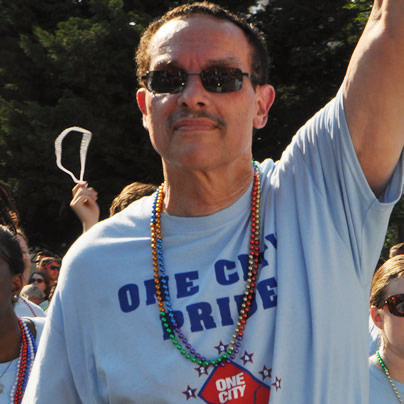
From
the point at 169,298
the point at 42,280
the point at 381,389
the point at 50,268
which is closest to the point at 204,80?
the point at 169,298

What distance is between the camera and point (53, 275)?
10164 millimetres

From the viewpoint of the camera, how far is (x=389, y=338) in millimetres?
3701

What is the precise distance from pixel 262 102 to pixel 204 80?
0.26m

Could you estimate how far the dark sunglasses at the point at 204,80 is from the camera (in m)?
2.09

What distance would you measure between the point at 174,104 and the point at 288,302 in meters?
0.58

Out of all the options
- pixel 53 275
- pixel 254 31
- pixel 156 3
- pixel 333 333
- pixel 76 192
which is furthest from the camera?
pixel 156 3

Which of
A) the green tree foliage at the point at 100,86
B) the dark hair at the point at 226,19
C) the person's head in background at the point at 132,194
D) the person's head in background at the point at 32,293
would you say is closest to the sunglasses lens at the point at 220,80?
the dark hair at the point at 226,19

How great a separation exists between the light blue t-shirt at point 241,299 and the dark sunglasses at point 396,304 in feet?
5.86

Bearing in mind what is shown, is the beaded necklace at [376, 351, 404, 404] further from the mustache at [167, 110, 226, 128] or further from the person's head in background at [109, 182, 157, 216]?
the mustache at [167, 110, 226, 128]

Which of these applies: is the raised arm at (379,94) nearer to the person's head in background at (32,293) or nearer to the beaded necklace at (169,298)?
the beaded necklace at (169,298)

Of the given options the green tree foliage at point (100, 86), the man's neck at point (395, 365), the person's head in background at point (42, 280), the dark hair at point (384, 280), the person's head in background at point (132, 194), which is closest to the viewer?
the man's neck at point (395, 365)

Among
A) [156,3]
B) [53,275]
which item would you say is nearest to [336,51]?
[156,3]

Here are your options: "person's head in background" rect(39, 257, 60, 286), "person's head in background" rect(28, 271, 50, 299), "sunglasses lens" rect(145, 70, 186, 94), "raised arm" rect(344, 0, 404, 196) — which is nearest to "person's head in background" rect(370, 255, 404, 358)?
"raised arm" rect(344, 0, 404, 196)

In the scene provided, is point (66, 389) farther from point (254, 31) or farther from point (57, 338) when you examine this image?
point (254, 31)
